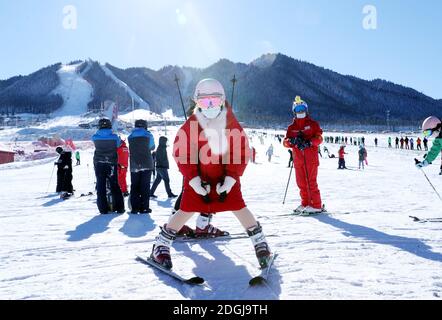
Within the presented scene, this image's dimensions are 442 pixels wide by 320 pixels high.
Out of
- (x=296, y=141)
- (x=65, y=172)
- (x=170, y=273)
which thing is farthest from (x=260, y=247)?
(x=65, y=172)

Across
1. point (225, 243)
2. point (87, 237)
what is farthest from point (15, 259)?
point (225, 243)

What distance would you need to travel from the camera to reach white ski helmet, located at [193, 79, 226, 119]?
140 inches

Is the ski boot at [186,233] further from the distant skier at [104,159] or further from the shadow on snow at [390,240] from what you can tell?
the distant skier at [104,159]

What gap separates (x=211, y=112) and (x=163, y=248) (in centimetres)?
126

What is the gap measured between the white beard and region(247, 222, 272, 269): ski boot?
28.7 inches

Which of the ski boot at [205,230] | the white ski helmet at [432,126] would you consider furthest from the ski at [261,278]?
the white ski helmet at [432,126]

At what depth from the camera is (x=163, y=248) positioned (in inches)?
136

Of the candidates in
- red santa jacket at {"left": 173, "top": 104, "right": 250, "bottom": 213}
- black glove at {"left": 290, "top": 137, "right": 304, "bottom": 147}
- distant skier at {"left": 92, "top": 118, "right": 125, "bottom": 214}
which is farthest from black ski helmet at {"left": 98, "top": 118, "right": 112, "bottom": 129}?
red santa jacket at {"left": 173, "top": 104, "right": 250, "bottom": 213}

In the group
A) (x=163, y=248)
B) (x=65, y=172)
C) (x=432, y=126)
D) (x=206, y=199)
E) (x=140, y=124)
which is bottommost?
(x=163, y=248)

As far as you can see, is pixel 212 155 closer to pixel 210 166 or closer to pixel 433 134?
pixel 210 166

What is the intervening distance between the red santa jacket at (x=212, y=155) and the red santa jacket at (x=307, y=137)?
3.04 metres

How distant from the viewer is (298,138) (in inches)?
250
